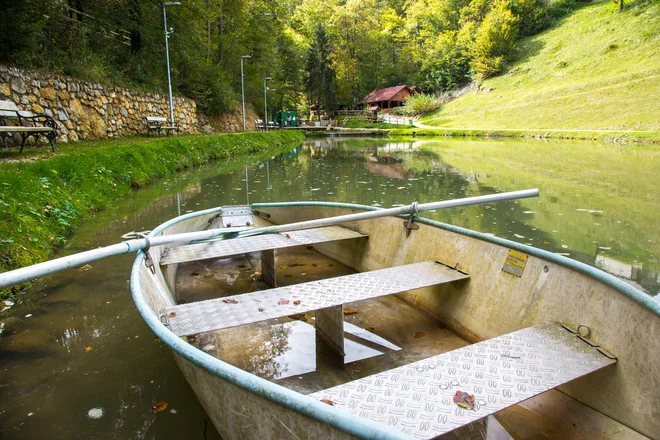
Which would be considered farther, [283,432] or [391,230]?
[391,230]

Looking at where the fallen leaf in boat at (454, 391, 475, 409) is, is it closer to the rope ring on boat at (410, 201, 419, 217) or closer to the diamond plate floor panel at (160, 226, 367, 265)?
the rope ring on boat at (410, 201, 419, 217)

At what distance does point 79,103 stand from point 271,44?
89.4 ft

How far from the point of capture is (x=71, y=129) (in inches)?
559

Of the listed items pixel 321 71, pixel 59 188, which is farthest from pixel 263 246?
pixel 321 71

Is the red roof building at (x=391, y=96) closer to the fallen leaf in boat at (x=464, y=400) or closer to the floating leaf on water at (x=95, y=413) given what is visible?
the floating leaf on water at (x=95, y=413)

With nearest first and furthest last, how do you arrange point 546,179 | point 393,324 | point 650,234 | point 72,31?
point 393,324 → point 650,234 → point 546,179 → point 72,31

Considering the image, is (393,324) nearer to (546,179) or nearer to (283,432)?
(283,432)

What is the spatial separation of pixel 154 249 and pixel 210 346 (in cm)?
107

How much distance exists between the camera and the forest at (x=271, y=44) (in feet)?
50.6

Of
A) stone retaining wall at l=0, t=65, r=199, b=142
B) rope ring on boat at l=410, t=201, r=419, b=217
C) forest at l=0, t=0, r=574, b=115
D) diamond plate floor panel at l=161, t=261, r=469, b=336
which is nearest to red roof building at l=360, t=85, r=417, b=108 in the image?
forest at l=0, t=0, r=574, b=115

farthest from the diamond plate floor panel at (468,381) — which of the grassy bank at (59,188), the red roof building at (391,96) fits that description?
the red roof building at (391,96)

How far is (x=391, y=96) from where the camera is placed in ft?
213

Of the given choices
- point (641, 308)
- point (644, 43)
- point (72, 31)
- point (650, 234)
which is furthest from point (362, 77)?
point (641, 308)

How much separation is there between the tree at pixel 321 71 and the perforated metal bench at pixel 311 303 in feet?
204
